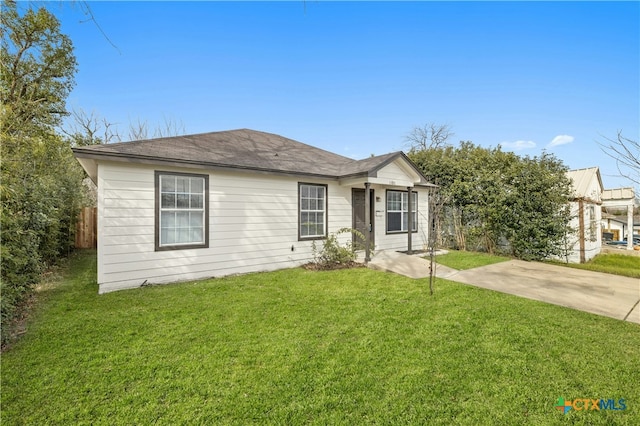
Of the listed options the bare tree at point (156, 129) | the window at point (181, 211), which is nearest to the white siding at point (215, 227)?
the window at point (181, 211)

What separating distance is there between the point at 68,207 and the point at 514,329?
1282 cm

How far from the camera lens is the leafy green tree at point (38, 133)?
466 centimetres

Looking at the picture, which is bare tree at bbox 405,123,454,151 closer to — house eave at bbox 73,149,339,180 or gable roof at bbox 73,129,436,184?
gable roof at bbox 73,129,436,184

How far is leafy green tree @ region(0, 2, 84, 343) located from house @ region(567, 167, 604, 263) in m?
14.6

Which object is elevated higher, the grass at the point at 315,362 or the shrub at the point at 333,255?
the shrub at the point at 333,255

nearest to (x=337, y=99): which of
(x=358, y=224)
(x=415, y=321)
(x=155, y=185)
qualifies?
(x=358, y=224)

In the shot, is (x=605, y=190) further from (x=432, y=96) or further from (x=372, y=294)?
(x=372, y=294)

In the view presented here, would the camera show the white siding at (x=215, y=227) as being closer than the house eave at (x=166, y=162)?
No

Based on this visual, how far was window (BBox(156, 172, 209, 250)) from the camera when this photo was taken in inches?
240

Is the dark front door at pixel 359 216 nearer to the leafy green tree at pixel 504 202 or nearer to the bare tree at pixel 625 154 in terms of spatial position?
the leafy green tree at pixel 504 202

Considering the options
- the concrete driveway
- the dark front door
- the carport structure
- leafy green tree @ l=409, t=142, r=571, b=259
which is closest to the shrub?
the dark front door

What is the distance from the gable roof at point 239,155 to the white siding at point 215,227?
11.3 inches

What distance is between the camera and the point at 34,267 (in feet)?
16.0

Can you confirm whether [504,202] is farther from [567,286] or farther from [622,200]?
[622,200]
